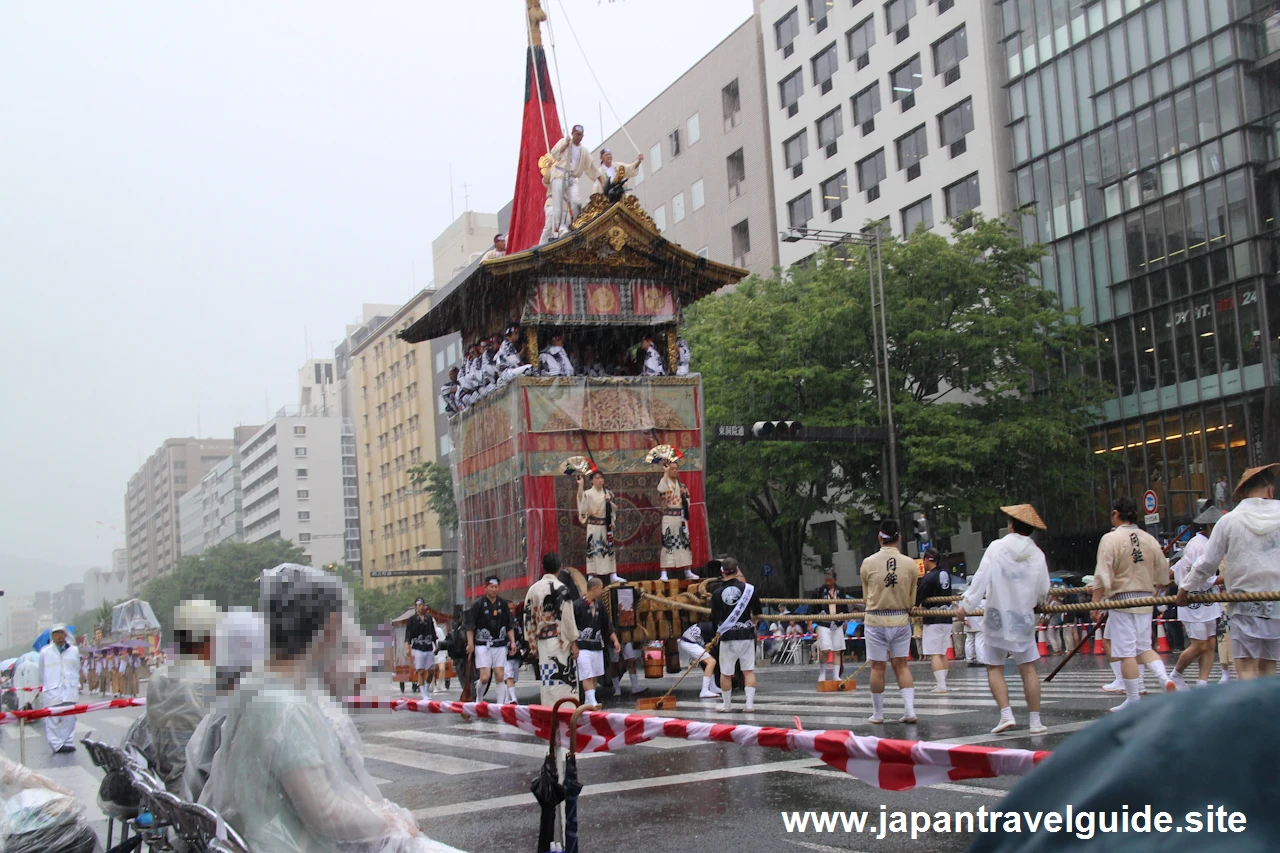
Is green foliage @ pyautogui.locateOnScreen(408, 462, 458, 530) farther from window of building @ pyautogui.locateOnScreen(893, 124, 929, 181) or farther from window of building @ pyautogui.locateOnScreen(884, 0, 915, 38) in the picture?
window of building @ pyautogui.locateOnScreen(884, 0, 915, 38)

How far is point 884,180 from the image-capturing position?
45062 millimetres

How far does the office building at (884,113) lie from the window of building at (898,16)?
1.4 inches

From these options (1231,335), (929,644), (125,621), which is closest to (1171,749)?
(929,644)

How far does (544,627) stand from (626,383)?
20.4ft

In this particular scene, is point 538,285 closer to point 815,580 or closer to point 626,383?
point 626,383

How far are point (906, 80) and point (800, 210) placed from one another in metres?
7.18

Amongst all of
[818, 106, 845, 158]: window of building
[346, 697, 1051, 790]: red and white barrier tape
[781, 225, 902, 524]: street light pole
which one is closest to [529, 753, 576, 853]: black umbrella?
[346, 697, 1051, 790]: red and white barrier tape

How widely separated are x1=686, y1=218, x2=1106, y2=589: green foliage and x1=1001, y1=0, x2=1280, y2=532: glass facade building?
5.80 ft

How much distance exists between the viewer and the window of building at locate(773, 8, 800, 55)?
164ft

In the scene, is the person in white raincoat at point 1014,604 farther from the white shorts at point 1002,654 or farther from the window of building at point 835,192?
the window of building at point 835,192

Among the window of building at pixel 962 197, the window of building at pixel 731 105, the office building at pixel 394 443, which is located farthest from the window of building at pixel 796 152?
the office building at pixel 394 443

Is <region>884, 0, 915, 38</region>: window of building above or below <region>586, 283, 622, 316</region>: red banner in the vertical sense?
above

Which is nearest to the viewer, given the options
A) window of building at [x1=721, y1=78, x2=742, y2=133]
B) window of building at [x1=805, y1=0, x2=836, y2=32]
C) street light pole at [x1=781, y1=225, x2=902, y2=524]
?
street light pole at [x1=781, y1=225, x2=902, y2=524]

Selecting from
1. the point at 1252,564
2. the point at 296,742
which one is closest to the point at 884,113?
the point at 1252,564
